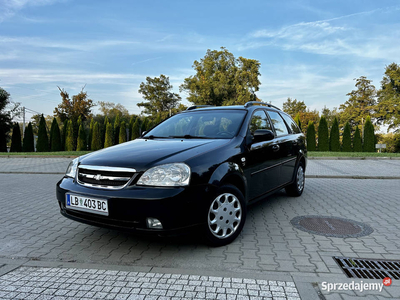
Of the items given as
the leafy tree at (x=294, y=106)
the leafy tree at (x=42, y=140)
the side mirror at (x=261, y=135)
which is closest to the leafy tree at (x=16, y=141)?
the leafy tree at (x=42, y=140)

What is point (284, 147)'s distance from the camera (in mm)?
5195

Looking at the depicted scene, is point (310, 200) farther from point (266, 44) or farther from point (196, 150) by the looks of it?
point (266, 44)

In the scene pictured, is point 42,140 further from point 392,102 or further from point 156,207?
point 392,102

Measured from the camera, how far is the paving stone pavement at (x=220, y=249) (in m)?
2.84

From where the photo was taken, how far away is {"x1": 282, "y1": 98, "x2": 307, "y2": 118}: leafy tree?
214ft

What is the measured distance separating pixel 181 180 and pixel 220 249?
1.00 metres

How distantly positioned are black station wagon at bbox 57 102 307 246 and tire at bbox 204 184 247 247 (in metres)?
0.01

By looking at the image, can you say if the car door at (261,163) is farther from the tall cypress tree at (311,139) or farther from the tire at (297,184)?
the tall cypress tree at (311,139)

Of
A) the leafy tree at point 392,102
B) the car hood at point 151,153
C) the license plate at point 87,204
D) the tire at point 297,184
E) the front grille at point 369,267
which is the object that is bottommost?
the front grille at point 369,267

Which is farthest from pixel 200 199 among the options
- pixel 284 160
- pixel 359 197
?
pixel 359 197

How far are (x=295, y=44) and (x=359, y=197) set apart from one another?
13.2m

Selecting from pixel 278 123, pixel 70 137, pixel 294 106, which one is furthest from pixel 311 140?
pixel 294 106

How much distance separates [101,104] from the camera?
74.9m

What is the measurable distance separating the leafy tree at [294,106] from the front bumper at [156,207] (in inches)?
2510
